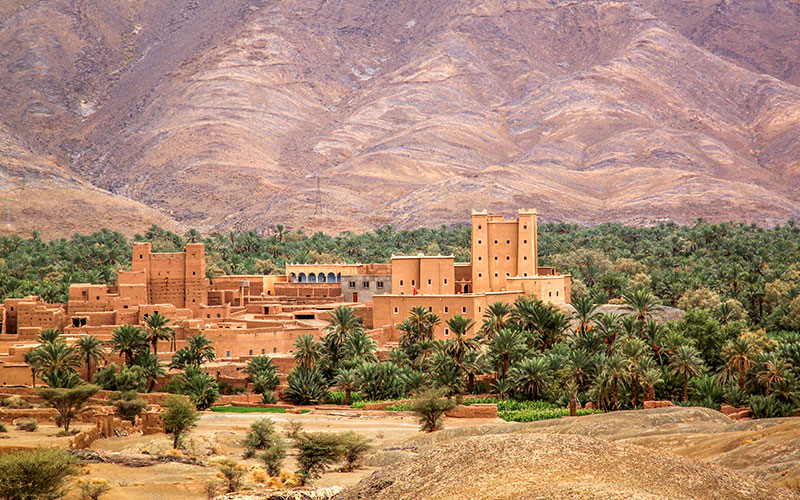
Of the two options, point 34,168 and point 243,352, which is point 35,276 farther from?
point 34,168

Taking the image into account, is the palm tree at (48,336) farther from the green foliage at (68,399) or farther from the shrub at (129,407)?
the green foliage at (68,399)

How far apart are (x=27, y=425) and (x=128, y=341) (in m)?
12.1

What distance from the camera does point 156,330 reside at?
5184 cm

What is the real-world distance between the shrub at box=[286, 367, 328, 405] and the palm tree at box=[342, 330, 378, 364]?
6.47ft

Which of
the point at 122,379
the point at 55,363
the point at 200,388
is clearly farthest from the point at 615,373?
the point at 55,363

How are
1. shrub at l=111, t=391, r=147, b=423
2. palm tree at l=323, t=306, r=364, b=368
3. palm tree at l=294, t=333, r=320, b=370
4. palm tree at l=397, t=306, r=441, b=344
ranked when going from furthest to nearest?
1. palm tree at l=397, t=306, r=441, b=344
2. palm tree at l=323, t=306, r=364, b=368
3. palm tree at l=294, t=333, r=320, b=370
4. shrub at l=111, t=391, r=147, b=423

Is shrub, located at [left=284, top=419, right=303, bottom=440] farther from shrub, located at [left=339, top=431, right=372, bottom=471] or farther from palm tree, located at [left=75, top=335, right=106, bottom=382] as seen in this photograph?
palm tree, located at [left=75, top=335, right=106, bottom=382]

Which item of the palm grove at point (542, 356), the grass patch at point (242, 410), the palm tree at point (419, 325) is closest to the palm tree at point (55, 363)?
the palm grove at point (542, 356)

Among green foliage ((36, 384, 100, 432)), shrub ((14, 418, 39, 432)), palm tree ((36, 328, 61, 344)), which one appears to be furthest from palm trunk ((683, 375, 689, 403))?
palm tree ((36, 328, 61, 344))

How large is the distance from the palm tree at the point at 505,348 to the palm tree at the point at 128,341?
15954 millimetres

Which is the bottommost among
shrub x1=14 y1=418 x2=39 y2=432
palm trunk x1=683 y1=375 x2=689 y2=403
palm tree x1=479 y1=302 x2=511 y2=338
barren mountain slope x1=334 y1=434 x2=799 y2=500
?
shrub x1=14 y1=418 x2=39 y2=432

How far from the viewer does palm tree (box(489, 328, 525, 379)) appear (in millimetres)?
48125

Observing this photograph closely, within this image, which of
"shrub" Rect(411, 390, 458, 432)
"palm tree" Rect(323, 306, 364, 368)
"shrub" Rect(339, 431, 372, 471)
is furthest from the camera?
"palm tree" Rect(323, 306, 364, 368)

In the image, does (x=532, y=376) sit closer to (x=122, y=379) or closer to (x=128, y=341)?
(x=122, y=379)
